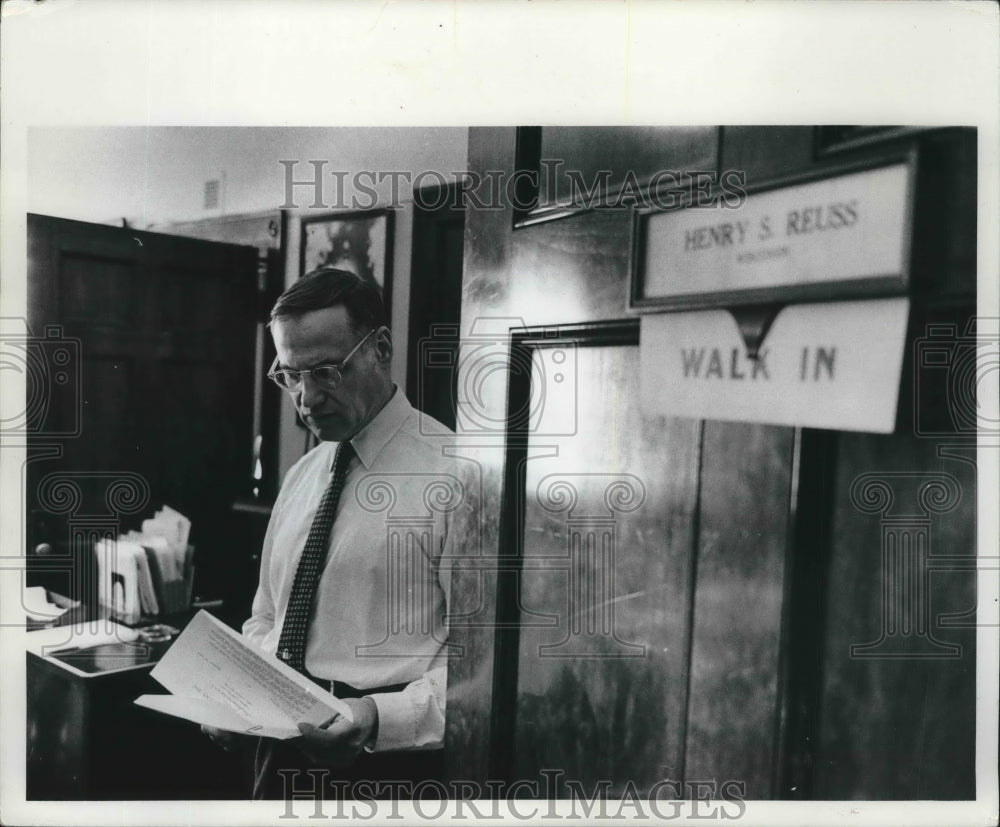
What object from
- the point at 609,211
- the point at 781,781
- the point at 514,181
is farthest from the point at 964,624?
the point at 514,181

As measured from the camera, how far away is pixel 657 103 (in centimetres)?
98

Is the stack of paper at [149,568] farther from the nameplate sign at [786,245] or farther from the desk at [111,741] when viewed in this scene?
the nameplate sign at [786,245]

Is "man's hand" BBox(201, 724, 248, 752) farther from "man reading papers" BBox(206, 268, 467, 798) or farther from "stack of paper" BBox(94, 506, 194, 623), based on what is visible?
"stack of paper" BBox(94, 506, 194, 623)

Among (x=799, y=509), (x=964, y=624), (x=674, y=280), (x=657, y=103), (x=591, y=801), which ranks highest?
(x=657, y=103)

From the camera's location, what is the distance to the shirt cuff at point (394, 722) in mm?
1063

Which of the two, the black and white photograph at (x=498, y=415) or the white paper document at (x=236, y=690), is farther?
the white paper document at (x=236, y=690)

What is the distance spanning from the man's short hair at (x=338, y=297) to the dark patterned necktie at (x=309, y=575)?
167 millimetres

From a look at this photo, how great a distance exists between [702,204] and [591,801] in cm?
74

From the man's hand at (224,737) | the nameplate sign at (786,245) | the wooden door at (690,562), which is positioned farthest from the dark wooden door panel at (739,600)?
the man's hand at (224,737)

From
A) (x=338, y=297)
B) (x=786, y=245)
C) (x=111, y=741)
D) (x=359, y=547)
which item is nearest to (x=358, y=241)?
(x=338, y=297)

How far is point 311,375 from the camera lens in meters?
1.06

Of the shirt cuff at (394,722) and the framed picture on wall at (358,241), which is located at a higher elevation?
the framed picture on wall at (358,241)

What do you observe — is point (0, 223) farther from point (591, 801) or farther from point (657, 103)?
point (591, 801)

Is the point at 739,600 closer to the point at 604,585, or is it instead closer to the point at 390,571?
the point at 604,585
